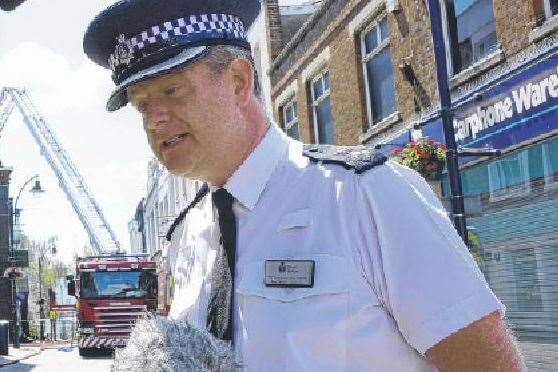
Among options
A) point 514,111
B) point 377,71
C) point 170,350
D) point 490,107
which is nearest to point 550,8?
point 514,111

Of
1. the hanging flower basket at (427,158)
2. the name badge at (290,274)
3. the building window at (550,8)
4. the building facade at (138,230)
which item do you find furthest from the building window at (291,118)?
the building facade at (138,230)

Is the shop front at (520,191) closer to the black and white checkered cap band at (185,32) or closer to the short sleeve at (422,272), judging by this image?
the black and white checkered cap band at (185,32)

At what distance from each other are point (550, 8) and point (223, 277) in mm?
8309

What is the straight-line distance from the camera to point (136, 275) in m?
23.2

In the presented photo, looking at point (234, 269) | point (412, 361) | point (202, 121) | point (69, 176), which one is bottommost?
point (412, 361)

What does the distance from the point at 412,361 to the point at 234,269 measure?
1.54 ft

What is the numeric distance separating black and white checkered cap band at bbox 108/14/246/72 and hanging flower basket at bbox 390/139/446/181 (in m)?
7.62

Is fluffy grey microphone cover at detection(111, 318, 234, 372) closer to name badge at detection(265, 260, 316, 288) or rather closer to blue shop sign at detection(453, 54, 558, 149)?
name badge at detection(265, 260, 316, 288)

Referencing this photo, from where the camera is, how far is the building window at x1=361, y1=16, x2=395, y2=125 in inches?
543

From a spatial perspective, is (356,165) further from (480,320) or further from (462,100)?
(462,100)

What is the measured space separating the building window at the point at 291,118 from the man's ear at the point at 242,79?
54.8 feet

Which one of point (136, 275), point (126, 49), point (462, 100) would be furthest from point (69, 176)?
point (126, 49)

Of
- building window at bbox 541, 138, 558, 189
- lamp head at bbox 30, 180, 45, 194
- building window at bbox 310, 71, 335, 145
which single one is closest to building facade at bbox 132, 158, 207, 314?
lamp head at bbox 30, 180, 45, 194

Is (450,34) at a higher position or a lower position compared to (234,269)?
higher
